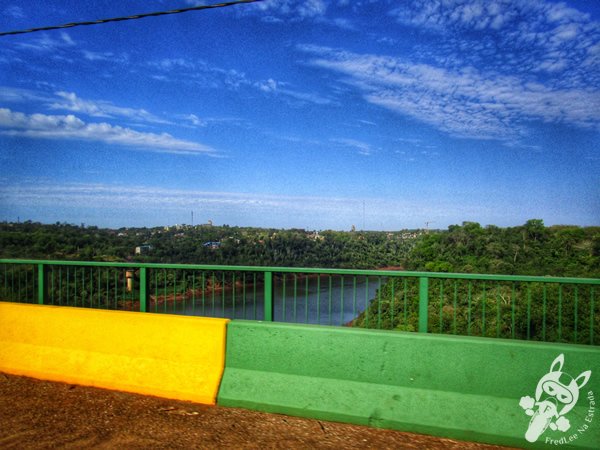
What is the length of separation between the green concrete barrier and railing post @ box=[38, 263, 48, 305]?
3044 millimetres

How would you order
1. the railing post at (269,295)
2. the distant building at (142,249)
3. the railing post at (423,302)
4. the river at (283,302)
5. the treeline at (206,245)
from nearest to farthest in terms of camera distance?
the railing post at (423,302) → the river at (283,302) → the railing post at (269,295) → the distant building at (142,249) → the treeline at (206,245)

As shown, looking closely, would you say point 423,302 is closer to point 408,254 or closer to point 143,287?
point 143,287

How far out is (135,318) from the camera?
5.29m

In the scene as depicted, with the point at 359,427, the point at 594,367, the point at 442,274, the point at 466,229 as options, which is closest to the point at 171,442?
the point at 359,427

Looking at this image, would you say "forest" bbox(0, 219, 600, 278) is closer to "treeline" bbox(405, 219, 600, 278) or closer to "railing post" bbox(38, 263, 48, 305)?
"treeline" bbox(405, 219, 600, 278)

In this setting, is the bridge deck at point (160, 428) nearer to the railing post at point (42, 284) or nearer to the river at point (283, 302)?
the river at point (283, 302)

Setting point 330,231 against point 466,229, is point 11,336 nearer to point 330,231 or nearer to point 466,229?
point 330,231

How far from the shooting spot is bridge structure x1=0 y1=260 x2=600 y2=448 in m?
3.91

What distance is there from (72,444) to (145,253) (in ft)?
56.4

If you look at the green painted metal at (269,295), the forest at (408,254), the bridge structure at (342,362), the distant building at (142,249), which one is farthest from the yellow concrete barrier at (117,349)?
the distant building at (142,249)

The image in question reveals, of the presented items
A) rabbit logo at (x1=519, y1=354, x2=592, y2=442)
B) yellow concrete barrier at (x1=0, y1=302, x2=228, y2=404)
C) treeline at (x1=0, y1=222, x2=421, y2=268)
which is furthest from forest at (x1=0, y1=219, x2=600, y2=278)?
rabbit logo at (x1=519, y1=354, x2=592, y2=442)

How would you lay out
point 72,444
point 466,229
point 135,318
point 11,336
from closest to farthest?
point 72,444, point 135,318, point 11,336, point 466,229

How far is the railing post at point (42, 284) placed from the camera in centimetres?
627

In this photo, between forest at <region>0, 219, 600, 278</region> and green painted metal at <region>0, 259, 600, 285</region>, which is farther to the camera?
forest at <region>0, 219, 600, 278</region>
